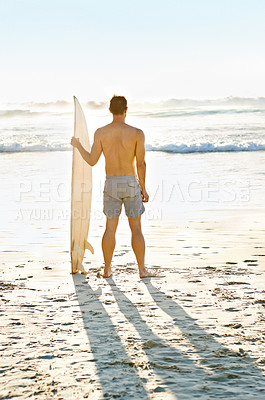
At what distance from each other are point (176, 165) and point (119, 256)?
10368mm

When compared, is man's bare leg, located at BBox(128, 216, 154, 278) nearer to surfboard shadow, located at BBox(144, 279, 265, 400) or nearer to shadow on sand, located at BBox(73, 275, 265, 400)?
shadow on sand, located at BBox(73, 275, 265, 400)

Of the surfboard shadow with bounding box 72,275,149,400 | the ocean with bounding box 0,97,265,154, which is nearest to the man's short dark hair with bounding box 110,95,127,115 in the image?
the surfboard shadow with bounding box 72,275,149,400

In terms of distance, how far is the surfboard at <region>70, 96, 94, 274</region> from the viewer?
18.7 ft

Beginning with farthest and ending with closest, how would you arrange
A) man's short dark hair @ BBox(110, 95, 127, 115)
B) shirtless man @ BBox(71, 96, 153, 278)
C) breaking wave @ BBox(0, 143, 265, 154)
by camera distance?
breaking wave @ BBox(0, 143, 265, 154), shirtless man @ BBox(71, 96, 153, 278), man's short dark hair @ BBox(110, 95, 127, 115)

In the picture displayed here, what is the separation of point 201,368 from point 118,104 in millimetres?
2754

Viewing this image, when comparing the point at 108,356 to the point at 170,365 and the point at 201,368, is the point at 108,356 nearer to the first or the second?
the point at 170,365

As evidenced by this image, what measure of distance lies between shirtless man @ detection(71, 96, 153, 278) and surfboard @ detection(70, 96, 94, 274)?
0.33 metres

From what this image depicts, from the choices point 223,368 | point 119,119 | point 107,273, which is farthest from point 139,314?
point 119,119

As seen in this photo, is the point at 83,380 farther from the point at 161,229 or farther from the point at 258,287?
the point at 161,229

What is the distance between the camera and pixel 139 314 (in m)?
4.18

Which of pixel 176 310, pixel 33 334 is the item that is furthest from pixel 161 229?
pixel 33 334

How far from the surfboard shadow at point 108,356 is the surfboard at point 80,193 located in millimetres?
1156

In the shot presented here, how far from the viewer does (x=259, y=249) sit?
6379mm

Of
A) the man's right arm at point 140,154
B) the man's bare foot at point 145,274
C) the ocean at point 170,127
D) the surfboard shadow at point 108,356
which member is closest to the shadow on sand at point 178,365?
the surfboard shadow at point 108,356
